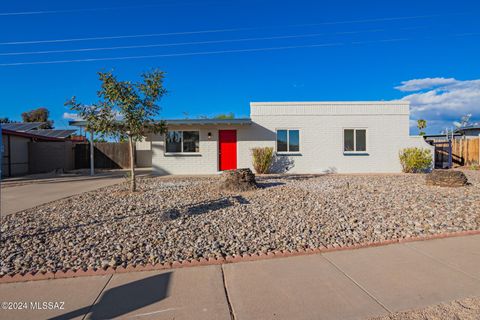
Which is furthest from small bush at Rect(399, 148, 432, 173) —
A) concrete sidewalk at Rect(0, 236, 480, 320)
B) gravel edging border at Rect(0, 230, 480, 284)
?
concrete sidewalk at Rect(0, 236, 480, 320)

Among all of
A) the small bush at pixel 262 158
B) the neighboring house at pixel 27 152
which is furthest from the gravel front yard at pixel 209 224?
the neighboring house at pixel 27 152

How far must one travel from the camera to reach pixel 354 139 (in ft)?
52.4

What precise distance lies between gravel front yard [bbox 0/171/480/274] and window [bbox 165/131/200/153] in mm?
7108

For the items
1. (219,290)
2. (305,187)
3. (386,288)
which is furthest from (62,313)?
(305,187)

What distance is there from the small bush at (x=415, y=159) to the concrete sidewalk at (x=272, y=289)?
41.3 feet

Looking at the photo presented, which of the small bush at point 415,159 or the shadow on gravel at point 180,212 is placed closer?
the shadow on gravel at point 180,212

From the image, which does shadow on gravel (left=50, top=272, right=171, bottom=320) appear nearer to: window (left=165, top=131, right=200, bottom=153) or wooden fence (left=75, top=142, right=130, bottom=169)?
window (left=165, top=131, right=200, bottom=153)

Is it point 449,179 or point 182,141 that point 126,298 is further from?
point 182,141

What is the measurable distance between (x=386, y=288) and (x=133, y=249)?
349 cm

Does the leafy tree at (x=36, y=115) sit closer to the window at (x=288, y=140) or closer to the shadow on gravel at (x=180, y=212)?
the window at (x=288, y=140)

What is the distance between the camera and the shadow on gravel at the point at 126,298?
9.05ft

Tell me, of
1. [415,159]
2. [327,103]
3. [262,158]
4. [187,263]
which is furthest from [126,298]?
[415,159]

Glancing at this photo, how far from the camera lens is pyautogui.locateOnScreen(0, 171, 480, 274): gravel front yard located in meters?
4.28

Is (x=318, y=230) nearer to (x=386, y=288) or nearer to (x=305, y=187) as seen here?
(x=386, y=288)
